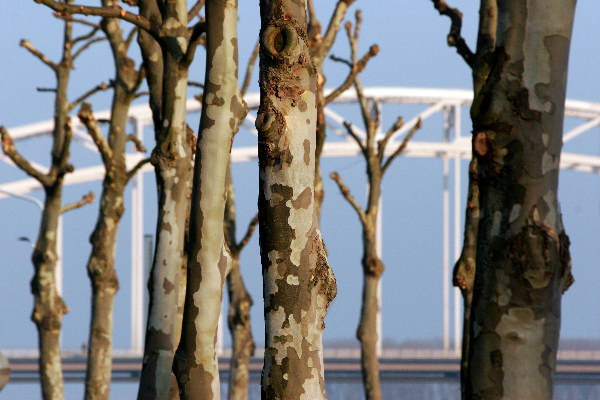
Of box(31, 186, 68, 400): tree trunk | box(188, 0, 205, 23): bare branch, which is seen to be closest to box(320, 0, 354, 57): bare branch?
box(188, 0, 205, 23): bare branch

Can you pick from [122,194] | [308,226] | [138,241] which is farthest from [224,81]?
[138,241]

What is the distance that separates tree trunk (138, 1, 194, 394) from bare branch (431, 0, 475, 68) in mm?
2301

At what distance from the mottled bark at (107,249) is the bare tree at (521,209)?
7.84 meters

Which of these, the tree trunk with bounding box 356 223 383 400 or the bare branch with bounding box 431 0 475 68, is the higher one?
the bare branch with bounding box 431 0 475 68

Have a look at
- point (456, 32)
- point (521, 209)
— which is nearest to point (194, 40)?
point (456, 32)

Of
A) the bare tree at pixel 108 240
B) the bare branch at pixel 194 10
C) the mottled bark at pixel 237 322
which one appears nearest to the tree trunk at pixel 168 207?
the bare branch at pixel 194 10

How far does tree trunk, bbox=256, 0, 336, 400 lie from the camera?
5.16m

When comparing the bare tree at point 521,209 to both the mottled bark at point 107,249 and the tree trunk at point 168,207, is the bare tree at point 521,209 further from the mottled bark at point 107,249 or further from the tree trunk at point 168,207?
Answer: the mottled bark at point 107,249

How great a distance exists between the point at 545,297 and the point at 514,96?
794 millimetres

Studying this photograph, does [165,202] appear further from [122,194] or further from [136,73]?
[136,73]

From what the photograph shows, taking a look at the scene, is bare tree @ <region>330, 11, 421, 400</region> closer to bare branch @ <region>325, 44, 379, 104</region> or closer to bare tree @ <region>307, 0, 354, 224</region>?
bare branch @ <region>325, 44, 379, 104</region>

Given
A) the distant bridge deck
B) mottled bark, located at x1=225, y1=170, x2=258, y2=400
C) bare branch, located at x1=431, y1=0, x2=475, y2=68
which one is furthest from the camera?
the distant bridge deck

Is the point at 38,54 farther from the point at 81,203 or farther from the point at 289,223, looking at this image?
the point at 289,223

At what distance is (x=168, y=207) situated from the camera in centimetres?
855
